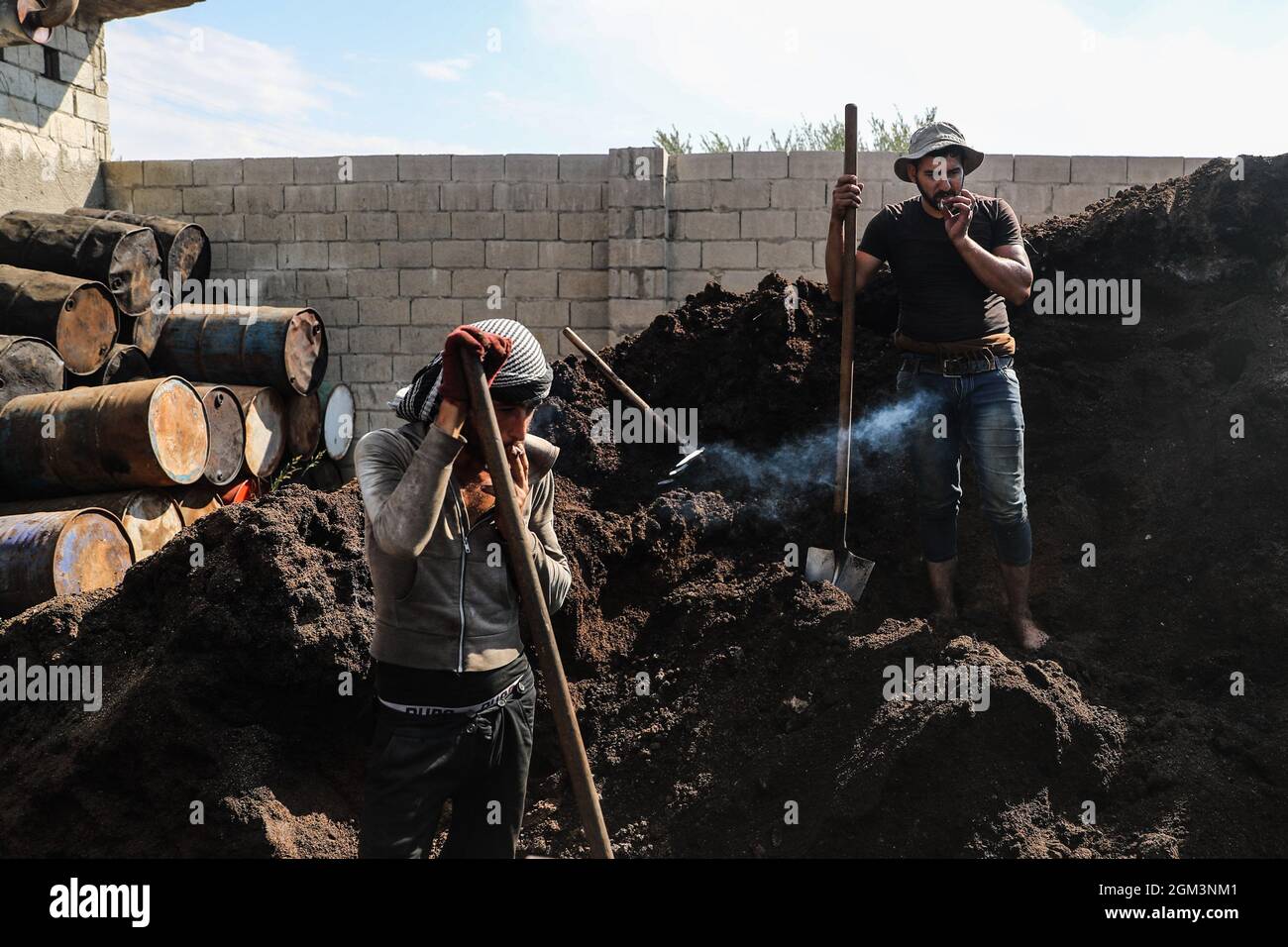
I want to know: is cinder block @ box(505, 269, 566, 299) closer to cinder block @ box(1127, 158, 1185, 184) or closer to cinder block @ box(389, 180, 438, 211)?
cinder block @ box(389, 180, 438, 211)

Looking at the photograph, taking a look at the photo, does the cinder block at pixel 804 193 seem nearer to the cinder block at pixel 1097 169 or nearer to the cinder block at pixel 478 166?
the cinder block at pixel 1097 169

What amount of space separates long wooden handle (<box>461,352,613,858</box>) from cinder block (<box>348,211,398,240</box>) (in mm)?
7276

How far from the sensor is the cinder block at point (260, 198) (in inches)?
360

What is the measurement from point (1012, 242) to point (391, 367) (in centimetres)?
644

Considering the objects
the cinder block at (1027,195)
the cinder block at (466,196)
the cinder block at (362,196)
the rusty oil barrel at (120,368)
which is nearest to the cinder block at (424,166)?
the cinder block at (466,196)

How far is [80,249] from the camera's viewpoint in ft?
25.7

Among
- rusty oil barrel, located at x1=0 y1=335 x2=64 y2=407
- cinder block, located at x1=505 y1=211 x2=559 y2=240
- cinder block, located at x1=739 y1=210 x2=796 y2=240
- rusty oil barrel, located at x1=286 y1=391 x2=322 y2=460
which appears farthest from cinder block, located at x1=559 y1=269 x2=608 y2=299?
rusty oil barrel, located at x1=0 y1=335 x2=64 y2=407

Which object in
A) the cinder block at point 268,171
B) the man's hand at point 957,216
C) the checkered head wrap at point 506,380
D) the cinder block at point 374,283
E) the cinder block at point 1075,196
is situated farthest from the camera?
the cinder block at point 268,171

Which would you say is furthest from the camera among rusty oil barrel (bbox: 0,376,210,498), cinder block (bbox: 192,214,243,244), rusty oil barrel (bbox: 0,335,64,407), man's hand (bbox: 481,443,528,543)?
cinder block (bbox: 192,214,243,244)

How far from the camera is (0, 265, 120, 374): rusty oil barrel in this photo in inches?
281

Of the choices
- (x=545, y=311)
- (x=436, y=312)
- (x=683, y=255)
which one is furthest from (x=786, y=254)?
(x=436, y=312)

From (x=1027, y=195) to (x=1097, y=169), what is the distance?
0.57 metres

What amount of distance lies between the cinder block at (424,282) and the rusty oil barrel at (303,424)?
3.92 feet

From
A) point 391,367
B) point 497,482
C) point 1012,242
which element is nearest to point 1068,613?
point 1012,242
